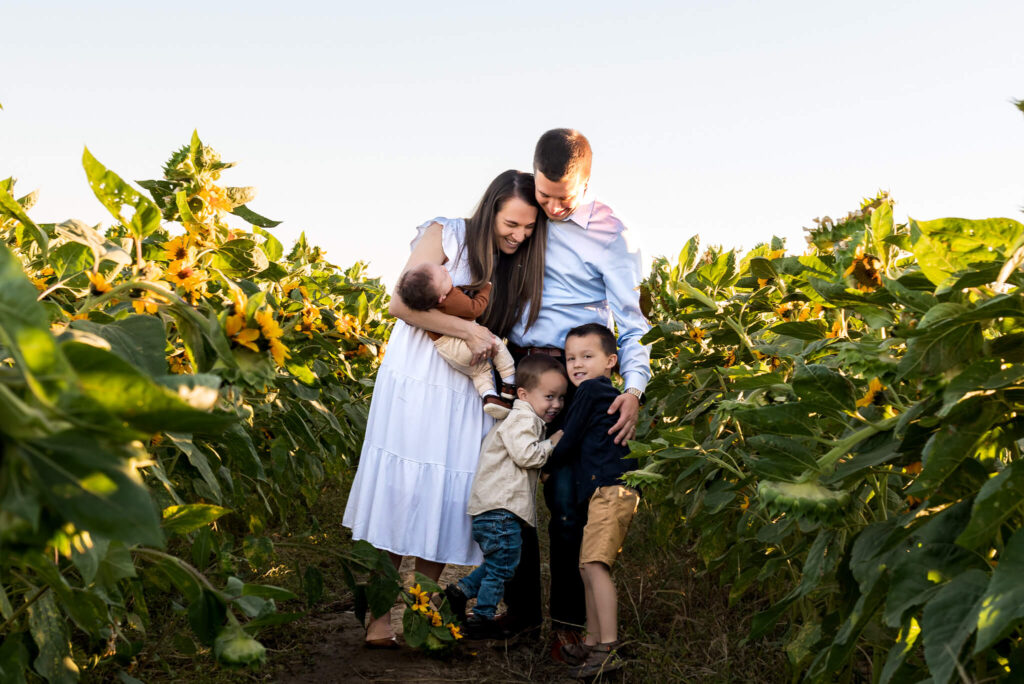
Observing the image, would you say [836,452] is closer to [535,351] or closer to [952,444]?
[952,444]

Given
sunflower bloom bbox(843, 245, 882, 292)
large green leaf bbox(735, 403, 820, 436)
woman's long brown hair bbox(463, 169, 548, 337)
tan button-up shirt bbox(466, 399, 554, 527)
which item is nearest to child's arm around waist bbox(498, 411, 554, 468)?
tan button-up shirt bbox(466, 399, 554, 527)

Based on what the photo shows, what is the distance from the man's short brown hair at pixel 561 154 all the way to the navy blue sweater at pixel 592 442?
60 centimetres

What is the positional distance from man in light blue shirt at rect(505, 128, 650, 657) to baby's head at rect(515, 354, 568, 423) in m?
0.09

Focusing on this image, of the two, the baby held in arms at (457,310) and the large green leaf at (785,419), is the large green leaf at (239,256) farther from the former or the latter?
the baby held in arms at (457,310)

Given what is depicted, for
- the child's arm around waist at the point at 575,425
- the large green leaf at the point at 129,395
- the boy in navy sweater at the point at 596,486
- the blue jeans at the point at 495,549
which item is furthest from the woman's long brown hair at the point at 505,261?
the large green leaf at the point at 129,395

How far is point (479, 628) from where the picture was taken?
9.82 ft

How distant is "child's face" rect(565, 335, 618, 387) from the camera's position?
288 cm

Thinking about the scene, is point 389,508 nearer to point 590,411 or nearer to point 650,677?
point 590,411

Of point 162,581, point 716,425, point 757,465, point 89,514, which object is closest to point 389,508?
point 716,425

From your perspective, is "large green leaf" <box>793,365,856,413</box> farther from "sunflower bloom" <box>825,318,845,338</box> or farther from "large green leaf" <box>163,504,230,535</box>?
"large green leaf" <box>163,504,230,535</box>

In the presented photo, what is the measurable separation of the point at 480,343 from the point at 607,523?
631 mm

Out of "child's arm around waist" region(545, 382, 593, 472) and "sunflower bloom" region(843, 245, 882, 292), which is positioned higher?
"sunflower bloom" region(843, 245, 882, 292)

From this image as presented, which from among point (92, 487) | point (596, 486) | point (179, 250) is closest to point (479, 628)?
point (596, 486)

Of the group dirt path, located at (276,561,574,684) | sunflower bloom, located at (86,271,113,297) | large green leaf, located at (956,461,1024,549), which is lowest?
dirt path, located at (276,561,574,684)
